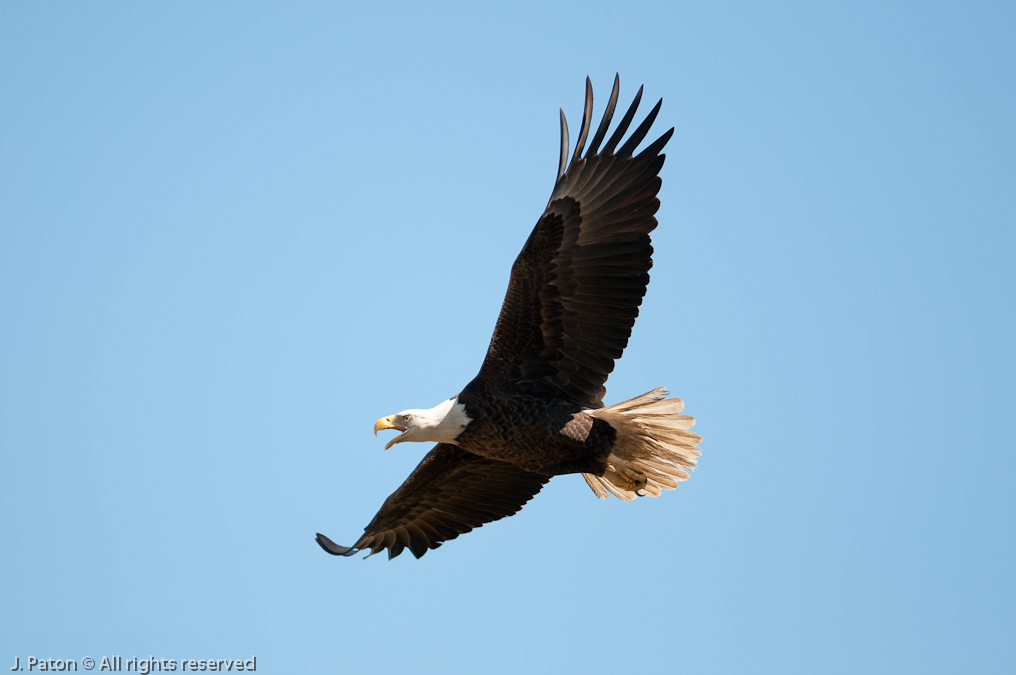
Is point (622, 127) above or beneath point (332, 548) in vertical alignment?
above

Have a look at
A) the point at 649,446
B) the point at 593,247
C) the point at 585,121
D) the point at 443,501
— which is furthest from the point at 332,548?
the point at 585,121

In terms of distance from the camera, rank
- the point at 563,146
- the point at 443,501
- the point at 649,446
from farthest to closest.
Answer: the point at 443,501
the point at 649,446
the point at 563,146

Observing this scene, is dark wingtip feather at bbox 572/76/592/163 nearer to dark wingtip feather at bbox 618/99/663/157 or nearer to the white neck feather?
dark wingtip feather at bbox 618/99/663/157

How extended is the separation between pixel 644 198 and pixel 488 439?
217 centimetres

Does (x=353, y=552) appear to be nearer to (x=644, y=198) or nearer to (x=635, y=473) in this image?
(x=635, y=473)

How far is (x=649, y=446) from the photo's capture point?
30.6 feet

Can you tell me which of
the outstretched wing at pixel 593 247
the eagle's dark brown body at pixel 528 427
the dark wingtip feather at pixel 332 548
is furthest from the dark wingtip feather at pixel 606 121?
the dark wingtip feather at pixel 332 548

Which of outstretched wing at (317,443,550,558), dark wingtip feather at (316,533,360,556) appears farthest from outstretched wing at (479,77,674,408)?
dark wingtip feather at (316,533,360,556)

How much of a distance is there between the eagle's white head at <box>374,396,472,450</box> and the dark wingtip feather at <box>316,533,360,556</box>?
1.39m

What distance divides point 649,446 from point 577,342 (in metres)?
1.18

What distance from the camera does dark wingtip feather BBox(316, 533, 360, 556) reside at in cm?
992

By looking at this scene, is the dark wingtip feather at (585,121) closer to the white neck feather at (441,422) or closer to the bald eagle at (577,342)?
the bald eagle at (577,342)

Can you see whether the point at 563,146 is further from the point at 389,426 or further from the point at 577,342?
the point at 389,426

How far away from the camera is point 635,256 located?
8508 mm
